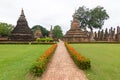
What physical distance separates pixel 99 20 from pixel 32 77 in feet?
201

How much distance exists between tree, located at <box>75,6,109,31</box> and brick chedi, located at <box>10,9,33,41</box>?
24029 mm

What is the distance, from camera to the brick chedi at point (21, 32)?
48.1 metres

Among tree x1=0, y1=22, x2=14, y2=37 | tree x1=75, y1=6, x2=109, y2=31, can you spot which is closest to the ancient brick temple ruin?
tree x1=75, y1=6, x2=109, y2=31

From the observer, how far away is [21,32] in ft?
159

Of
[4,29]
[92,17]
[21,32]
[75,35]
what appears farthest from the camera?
[4,29]

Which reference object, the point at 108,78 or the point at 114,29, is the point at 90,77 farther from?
the point at 114,29

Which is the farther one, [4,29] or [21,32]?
[4,29]

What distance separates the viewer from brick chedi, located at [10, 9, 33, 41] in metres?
48.1

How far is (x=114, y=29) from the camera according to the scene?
60469 mm

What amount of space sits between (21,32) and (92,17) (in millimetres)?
27522

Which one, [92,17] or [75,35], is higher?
[92,17]

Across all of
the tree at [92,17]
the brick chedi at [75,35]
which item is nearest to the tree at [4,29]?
the tree at [92,17]

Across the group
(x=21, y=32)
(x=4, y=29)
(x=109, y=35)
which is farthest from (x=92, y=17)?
(x=4, y=29)

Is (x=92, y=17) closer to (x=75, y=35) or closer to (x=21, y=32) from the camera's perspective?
(x=75, y=35)
